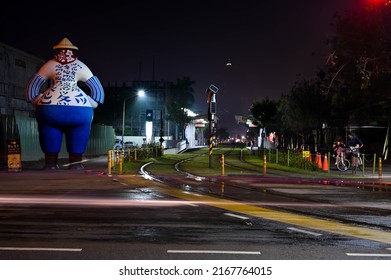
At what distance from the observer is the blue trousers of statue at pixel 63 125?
21.6m

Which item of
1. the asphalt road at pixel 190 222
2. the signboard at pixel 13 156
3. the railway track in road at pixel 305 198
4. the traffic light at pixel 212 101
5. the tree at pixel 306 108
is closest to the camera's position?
the asphalt road at pixel 190 222

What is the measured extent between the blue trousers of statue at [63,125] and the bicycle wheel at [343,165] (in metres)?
12.6

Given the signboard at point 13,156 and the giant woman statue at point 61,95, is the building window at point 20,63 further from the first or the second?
the giant woman statue at point 61,95

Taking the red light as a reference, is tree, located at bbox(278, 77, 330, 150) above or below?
below

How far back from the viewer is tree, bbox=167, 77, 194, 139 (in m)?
83.2

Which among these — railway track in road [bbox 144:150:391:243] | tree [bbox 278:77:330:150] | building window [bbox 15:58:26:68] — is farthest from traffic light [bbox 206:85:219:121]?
building window [bbox 15:58:26:68]

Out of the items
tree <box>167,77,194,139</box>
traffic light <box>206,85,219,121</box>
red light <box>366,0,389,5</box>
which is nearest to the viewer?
red light <box>366,0,389,5</box>

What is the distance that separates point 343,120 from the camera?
42156 millimetres

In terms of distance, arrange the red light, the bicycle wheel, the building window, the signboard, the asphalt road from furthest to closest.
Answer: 1. the building window
2. the bicycle wheel
3. the signboard
4. the red light
5. the asphalt road

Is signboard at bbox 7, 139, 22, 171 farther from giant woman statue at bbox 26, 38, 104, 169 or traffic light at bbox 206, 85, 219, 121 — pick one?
traffic light at bbox 206, 85, 219, 121

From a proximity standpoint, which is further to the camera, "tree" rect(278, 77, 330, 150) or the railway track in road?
"tree" rect(278, 77, 330, 150)

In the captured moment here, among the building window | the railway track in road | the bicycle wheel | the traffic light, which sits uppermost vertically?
the building window

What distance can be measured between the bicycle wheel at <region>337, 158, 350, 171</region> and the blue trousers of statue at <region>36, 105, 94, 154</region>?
12.6 metres

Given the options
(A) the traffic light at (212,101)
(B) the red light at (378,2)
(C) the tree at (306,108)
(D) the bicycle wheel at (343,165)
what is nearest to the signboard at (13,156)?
(A) the traffic light at (212,101)
